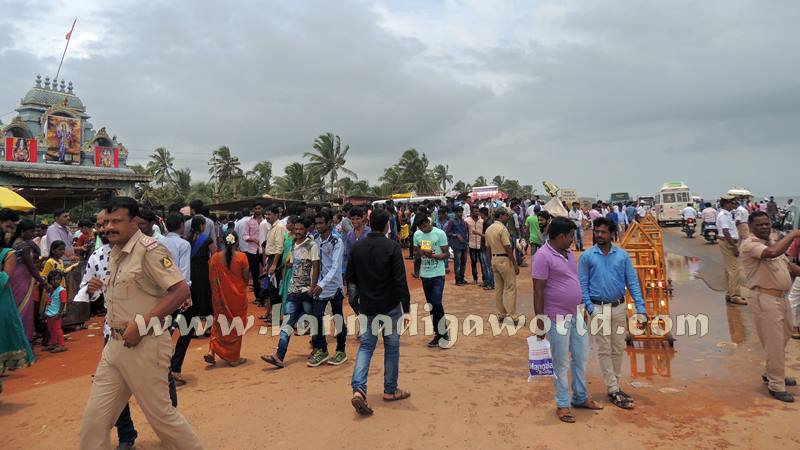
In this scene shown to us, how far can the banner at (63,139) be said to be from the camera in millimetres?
27844

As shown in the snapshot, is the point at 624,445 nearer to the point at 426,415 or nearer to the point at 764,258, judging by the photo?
the point at 426,415

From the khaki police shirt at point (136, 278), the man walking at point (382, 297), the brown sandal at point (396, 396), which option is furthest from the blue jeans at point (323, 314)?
the khaki police shirt at point (136, 278)

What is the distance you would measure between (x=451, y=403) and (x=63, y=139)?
32806mm

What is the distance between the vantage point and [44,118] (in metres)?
27.9

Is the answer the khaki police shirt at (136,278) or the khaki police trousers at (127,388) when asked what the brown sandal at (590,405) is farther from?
the khaki police shirt at (136,278)

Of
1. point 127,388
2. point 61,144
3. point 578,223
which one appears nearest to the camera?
point 127,388

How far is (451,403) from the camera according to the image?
4.37 m

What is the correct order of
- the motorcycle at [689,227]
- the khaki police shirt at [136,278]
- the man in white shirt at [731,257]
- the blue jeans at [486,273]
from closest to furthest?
the khaki police shirt at [136,278]
the man in white shirt at [731,257]
the blue jeans at [486,273]
the motorcycle at [689,227]

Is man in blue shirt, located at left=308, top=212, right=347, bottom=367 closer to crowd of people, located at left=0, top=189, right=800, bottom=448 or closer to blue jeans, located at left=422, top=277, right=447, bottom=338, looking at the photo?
crowd of people, located at left=0, top=189, right=800, bottom=448

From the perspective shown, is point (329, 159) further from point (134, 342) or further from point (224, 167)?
point (134, 342)

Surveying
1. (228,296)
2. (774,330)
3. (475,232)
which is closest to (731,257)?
(774,330)

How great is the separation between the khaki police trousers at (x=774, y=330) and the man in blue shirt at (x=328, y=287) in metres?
4.35

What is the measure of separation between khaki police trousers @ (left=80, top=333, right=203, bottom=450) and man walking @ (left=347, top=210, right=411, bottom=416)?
5.80 ft

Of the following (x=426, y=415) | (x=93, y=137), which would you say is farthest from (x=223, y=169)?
(x=426, y=415)
